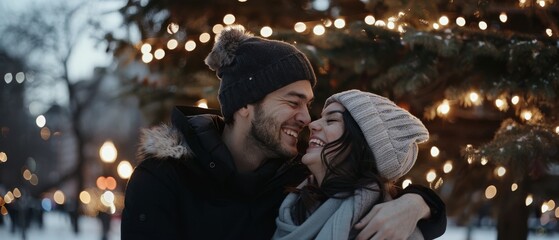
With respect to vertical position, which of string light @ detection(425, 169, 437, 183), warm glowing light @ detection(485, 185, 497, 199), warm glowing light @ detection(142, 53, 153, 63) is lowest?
warm glowing light @ detection(485, 185, 497, 199)

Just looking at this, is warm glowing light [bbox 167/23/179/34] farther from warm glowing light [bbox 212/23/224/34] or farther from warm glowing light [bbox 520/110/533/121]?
warm glowing light [bbox 520/110/533/121]

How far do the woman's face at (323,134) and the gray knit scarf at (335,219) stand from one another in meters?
0.20

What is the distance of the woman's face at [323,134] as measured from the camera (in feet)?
11.2

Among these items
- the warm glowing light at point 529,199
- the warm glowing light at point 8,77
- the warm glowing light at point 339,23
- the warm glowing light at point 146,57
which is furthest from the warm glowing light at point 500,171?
the warm glowing light at point 8,77

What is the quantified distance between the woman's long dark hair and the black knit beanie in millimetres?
485

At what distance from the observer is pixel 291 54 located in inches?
152

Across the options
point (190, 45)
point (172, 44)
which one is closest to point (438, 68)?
point (190, 45)

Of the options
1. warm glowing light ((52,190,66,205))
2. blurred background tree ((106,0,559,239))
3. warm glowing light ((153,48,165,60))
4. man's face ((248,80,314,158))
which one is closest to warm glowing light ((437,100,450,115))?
blurred background tree ((106,0,559,239))

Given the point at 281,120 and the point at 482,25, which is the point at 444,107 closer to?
the point at 482,25

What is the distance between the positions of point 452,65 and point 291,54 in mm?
2640

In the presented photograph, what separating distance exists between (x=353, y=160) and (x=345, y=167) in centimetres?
5

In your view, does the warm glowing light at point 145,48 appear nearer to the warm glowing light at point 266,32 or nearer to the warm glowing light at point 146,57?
the warm glowing light at point 146,57

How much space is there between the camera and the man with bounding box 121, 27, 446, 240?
3484mm

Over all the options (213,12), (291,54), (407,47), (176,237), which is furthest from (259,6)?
(176,237)
